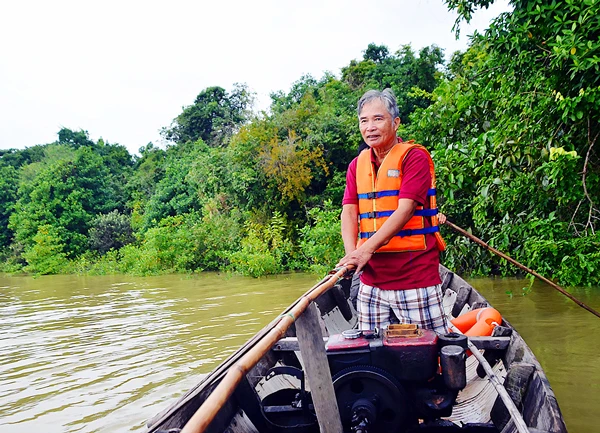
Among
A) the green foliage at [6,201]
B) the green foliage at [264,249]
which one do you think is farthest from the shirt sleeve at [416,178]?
the green foliage at [6,201]

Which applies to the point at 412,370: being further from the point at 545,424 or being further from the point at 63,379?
the point at 63,379

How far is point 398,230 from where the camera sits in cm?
201

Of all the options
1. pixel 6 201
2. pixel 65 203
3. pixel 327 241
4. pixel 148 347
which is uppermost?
pixel 6 201

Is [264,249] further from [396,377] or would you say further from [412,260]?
[396,377]

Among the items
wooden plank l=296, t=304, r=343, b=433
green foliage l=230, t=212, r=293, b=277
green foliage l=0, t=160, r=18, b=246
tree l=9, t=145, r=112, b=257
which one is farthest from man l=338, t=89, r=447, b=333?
green foliage l=0, t=160, r=18, b=246

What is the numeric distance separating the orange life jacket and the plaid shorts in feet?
0.61

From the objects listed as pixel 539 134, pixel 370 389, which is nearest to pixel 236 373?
pixel 370 389

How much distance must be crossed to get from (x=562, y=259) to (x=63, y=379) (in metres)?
4.55

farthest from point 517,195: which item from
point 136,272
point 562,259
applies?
point 136,272

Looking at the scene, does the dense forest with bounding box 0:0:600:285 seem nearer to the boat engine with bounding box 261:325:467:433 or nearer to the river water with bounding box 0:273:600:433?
the river water with bounding box 0:273:600:433

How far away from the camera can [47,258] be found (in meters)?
19.3

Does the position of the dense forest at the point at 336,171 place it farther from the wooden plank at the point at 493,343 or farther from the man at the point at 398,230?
the man at the point at 398,230

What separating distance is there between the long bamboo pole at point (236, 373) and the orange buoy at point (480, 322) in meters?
1.79

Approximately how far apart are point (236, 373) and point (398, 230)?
1.14 meters
